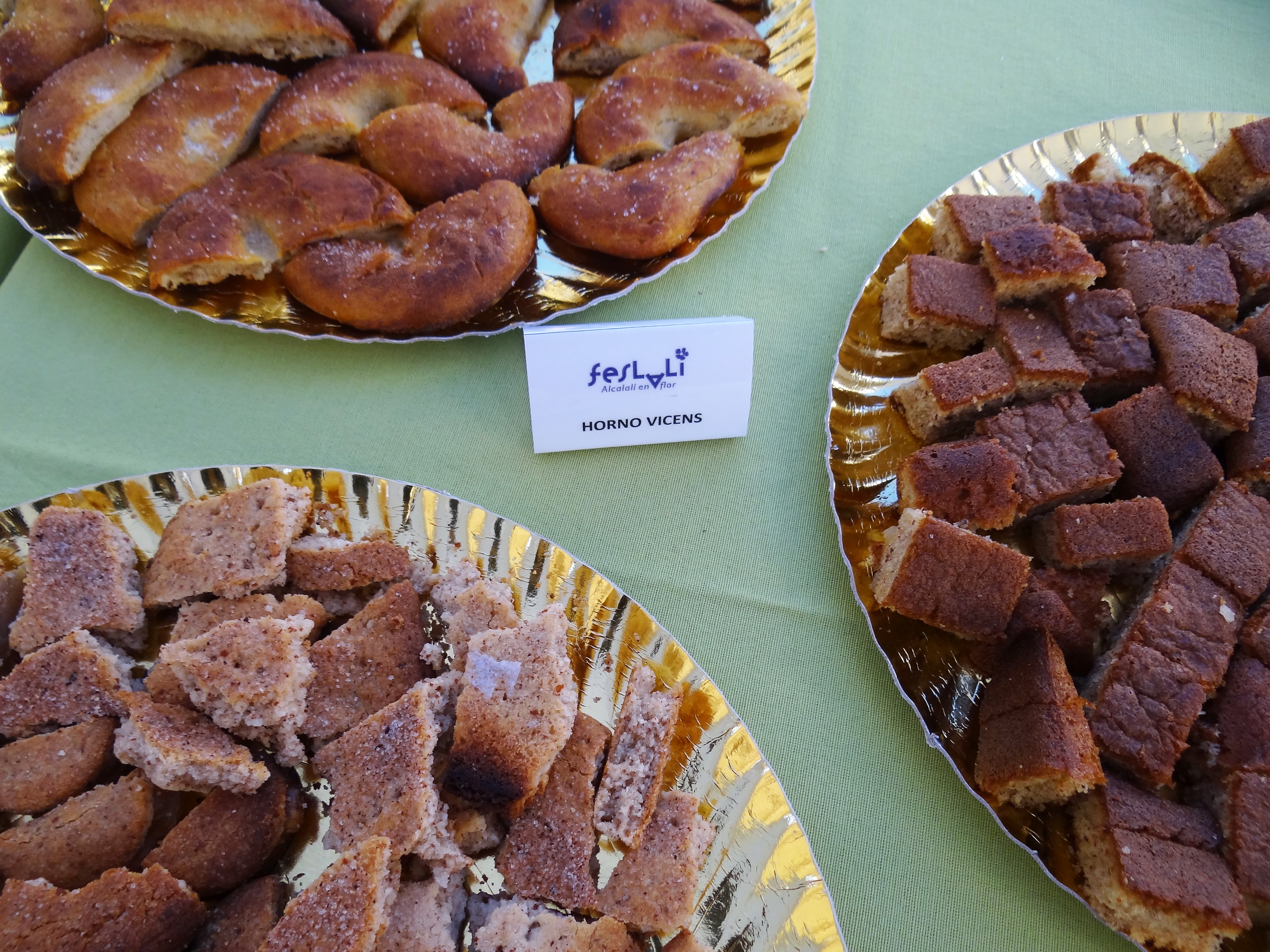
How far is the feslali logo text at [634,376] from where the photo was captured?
1533 millimetres

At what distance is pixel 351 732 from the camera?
4.11ft

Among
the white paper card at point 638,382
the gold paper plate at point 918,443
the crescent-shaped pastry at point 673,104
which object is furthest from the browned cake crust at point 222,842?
the crescent-shaped pastry at point 673,104

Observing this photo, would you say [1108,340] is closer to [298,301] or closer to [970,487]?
[970,487]

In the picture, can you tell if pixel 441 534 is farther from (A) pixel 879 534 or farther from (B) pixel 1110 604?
(B) pixel 1110 604

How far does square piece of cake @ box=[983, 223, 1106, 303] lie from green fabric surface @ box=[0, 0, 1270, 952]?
36 centimetres

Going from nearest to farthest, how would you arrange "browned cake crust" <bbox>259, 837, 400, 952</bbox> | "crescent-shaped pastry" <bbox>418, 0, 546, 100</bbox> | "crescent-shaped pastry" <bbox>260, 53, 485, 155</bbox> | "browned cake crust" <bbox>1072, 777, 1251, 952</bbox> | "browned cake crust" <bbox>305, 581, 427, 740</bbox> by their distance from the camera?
"browned cake crust" <bbox>259, 837, 400, 952</bbox> → "browned cake crust" <bbox>1072, 777, 1251, 952</bbox> → "browned cake crust" <bbox>305, 581, 427, 740</bbox> → "crescent-shaped pastry" <bbox>260, 53, 485, 155</bbox> → "crescent-shaped pastry" <bbox>418, 0, 546, 100</bbox>

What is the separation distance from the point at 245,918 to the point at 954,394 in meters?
1.47

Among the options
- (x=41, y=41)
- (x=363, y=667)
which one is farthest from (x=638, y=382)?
(x=41, y=41)

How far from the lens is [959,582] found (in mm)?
1389

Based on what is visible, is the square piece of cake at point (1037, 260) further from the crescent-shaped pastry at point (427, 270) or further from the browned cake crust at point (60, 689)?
the browned cake crust at point (60, 689)

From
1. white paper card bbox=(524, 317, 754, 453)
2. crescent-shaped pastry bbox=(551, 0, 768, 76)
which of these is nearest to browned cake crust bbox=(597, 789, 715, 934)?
white paper card bbox=(524, 317, 754, 453)

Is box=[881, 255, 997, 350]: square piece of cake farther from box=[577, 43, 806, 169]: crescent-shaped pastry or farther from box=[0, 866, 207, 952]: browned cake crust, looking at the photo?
box=[0, 866, 207, 952]: browned cake crust

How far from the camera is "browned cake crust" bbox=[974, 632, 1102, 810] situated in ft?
4.07

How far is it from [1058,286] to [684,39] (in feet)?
3.48
